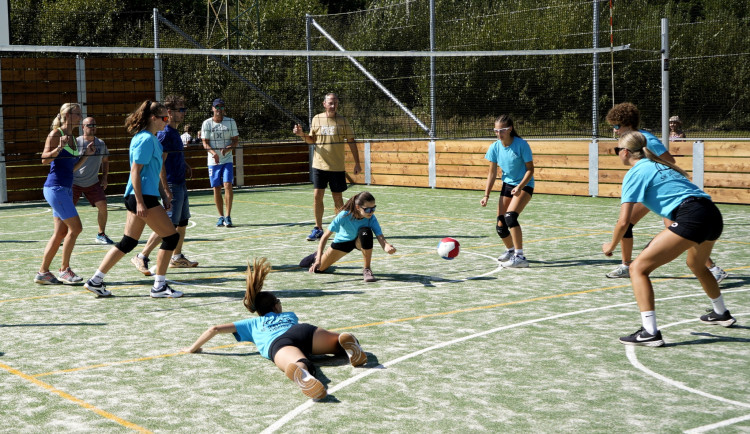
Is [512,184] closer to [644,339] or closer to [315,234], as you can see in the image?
[315,234]

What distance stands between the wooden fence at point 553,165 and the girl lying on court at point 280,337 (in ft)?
41.3

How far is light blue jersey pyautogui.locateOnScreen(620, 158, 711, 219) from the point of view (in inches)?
264

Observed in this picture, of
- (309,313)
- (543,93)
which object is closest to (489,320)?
(309,313)

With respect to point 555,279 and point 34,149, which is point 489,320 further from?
point 34,149

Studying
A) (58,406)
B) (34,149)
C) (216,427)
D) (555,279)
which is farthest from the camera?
(34,149)

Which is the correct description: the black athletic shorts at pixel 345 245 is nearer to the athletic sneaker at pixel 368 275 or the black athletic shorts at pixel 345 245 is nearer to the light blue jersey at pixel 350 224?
the light blue jersey at pixel 350 224

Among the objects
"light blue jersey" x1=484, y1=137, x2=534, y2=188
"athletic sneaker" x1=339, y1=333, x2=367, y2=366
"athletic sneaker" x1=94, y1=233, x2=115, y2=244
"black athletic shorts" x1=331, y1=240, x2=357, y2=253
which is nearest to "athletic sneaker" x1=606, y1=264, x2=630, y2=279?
"light blue jersey" x1=484, y1=137, x2=534, y2=188

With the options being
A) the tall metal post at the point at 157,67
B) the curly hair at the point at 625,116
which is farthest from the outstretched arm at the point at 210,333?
the tall metal post at the point at 157,67

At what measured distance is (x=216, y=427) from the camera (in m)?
5.03

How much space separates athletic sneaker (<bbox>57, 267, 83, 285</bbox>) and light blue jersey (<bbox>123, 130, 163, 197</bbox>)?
4.79ft

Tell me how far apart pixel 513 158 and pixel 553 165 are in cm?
929

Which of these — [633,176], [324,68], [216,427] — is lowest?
[216,427]

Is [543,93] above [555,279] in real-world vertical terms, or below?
above

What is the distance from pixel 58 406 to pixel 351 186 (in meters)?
18.3
